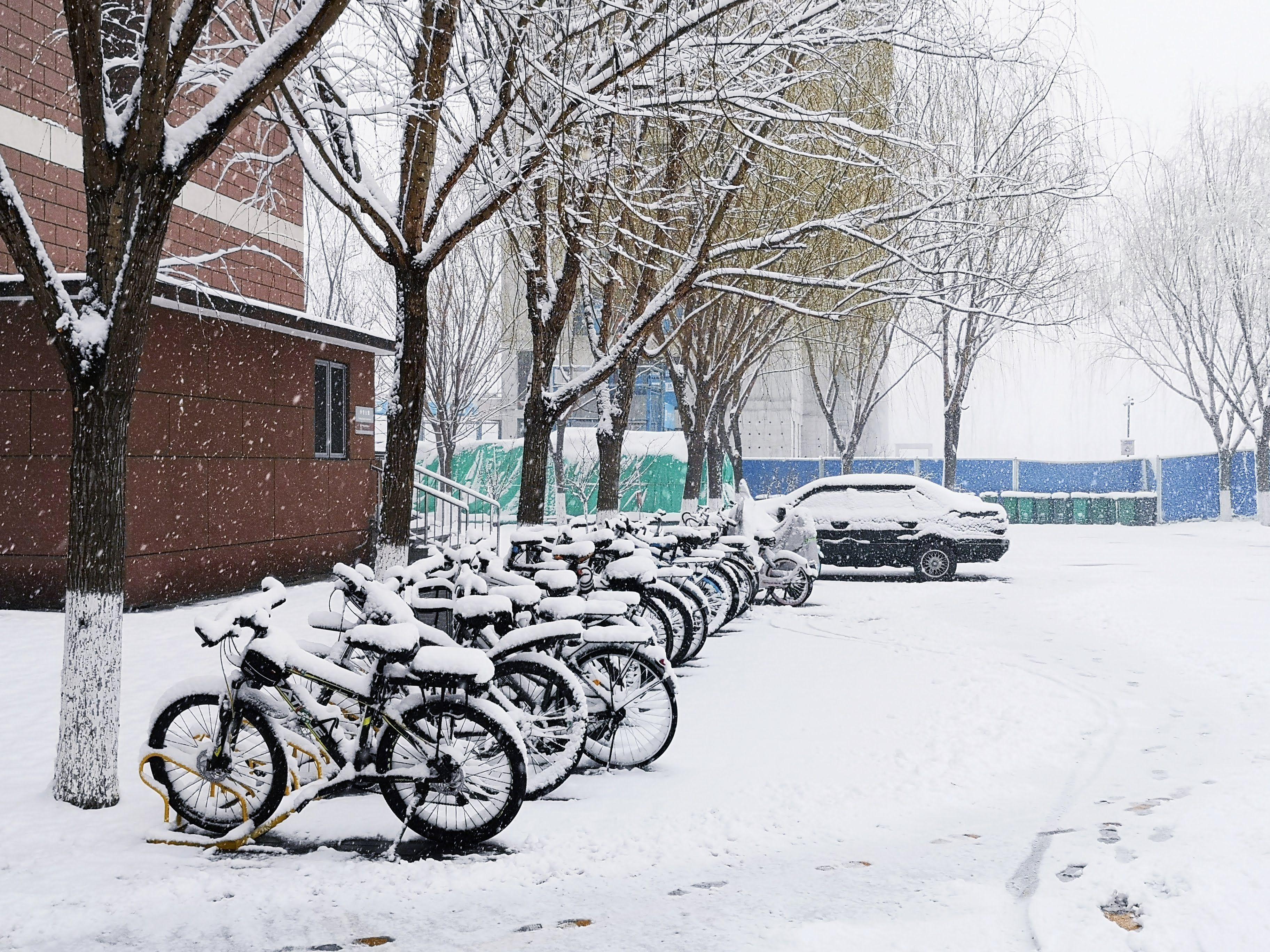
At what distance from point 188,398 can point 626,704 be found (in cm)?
817

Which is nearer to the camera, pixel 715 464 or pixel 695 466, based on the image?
pixel 695 466

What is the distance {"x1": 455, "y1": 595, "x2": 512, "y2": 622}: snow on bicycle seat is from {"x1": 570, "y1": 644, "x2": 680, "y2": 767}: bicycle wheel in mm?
824

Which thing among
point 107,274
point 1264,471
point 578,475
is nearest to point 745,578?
point 107,274

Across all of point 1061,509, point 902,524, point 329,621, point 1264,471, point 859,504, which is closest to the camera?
point 329,621

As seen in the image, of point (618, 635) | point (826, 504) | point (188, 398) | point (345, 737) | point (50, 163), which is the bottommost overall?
point (345, 737)

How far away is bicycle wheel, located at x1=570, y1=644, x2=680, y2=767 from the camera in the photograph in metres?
5.86

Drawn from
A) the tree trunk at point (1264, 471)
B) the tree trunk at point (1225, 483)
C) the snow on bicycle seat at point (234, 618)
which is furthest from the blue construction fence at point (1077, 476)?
the snow on bicycle seat at point (234, 618)

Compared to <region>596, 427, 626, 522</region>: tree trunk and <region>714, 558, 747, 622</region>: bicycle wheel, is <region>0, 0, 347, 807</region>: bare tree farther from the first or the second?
<region>596, 427, 626, 522</region>: tree trunk

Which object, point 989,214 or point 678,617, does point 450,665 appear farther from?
point 989,214

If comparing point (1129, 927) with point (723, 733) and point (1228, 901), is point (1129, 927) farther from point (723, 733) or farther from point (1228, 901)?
point (723, 733)

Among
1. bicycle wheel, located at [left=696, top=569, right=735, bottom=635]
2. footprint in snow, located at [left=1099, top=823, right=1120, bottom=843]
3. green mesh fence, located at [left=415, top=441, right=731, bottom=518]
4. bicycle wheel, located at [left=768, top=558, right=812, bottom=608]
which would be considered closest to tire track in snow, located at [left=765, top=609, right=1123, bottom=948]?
footprint in snow, located at [left=1099, top=823, right=1120, bottom=843]

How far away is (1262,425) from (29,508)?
29139 mm

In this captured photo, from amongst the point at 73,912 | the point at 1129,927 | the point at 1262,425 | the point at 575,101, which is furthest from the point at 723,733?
the point at 1262,425

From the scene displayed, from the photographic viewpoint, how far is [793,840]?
15.7ft
